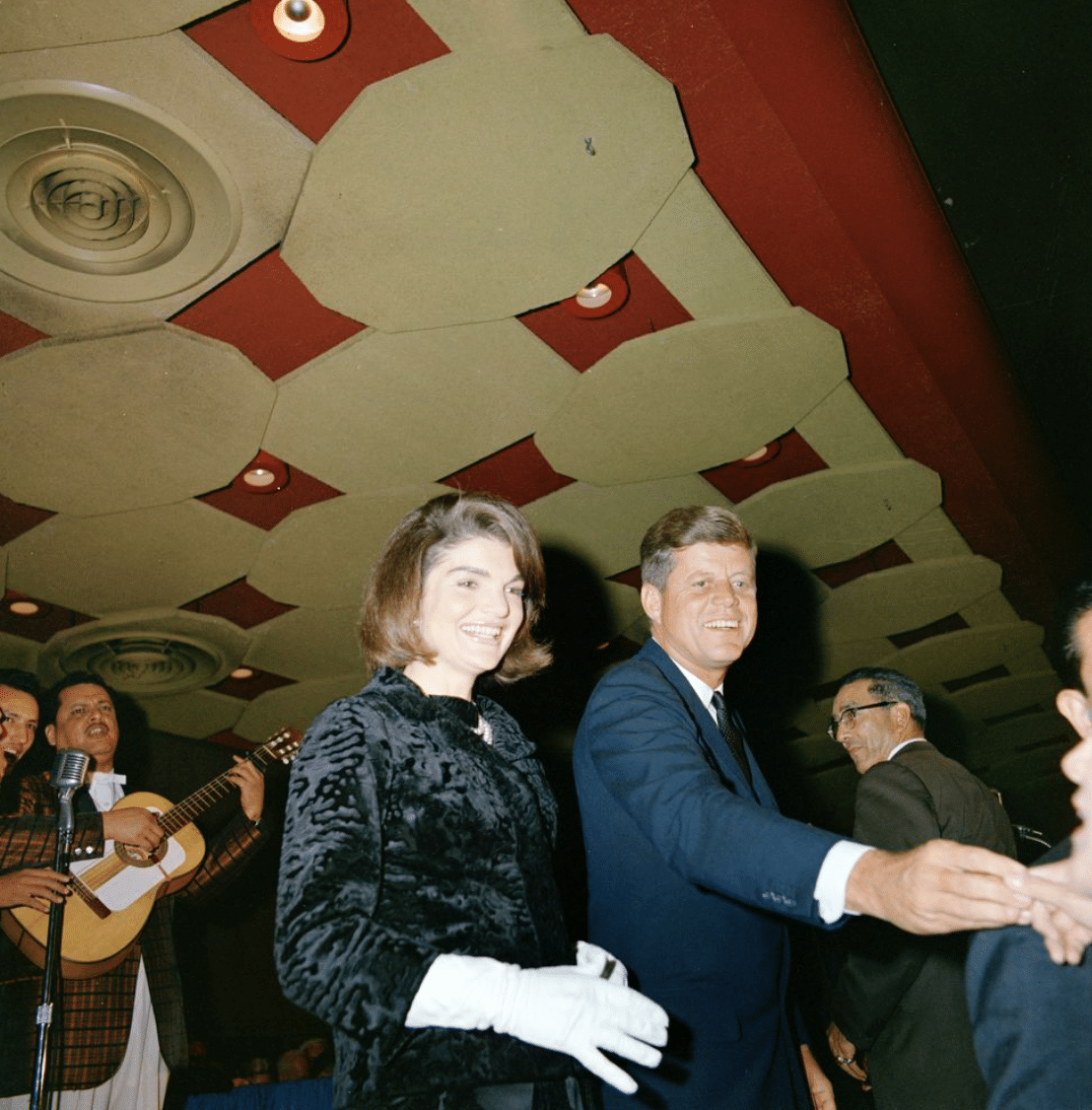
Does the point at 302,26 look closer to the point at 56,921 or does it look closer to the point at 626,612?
the point at 56,921

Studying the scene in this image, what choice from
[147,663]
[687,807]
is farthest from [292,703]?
[687,807]

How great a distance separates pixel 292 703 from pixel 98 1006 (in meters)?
3.26

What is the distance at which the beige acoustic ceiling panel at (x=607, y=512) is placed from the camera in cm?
464

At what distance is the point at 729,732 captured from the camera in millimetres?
1761

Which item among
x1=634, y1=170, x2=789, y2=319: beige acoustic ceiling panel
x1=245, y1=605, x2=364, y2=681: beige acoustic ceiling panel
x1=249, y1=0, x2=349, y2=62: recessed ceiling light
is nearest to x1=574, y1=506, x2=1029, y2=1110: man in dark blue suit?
x1=634, y1=170, x2=789, y2=319: beige acoustic ceiling panel

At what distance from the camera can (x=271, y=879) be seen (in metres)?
7.00

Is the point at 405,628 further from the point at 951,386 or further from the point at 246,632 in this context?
the point at 246,632

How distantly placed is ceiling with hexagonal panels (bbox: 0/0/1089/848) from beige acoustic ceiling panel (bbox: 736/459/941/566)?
1.1 inches

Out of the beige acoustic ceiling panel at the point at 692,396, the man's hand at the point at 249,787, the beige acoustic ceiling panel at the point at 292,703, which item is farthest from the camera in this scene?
the beige acoustic ceiling panel at the point at 292,703

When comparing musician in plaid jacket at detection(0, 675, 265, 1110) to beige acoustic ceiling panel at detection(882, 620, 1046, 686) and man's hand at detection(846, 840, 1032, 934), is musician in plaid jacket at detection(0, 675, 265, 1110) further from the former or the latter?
beige acoustic ceiling panel at detection(882, 620, 1046, 686)

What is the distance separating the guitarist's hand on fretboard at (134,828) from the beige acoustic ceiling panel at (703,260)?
3321mm

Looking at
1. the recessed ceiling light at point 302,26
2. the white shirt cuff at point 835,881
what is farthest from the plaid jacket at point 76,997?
the white shirt cuff at point 835,881

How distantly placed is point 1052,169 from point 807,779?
8308 mm

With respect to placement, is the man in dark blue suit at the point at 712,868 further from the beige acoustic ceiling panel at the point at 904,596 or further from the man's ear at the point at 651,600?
the beige acoustic ceiling panel at the point at 904,596
